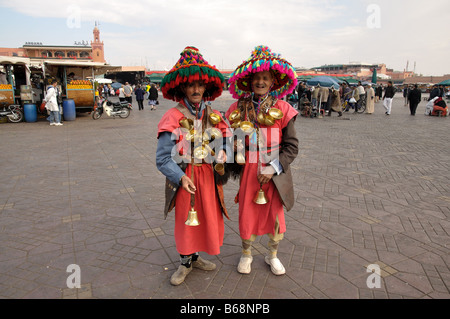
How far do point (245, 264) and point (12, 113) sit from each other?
14.3 metres

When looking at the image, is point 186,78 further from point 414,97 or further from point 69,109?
point 414,97

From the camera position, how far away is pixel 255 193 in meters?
2.68

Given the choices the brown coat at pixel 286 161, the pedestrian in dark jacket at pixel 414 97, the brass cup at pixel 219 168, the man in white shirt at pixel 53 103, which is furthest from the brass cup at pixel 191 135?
the pedestrian in dark jacket at pixel 414 97

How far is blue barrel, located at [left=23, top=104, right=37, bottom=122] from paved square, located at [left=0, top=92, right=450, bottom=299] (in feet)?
25.0

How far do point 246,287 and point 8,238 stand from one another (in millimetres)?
2800

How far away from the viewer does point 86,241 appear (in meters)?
3.36

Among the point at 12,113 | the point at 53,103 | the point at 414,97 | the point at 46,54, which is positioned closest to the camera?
the point at 53,103

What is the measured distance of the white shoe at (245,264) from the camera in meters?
2.78

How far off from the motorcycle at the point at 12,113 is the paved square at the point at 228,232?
302 inches

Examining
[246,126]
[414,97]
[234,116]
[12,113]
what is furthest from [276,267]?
[414,97]

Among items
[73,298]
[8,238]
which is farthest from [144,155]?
[73,298]

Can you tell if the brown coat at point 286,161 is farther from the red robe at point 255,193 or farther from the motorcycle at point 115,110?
the motorcycle at point 115,110

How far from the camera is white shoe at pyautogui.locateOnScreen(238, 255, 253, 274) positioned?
2.78 m
